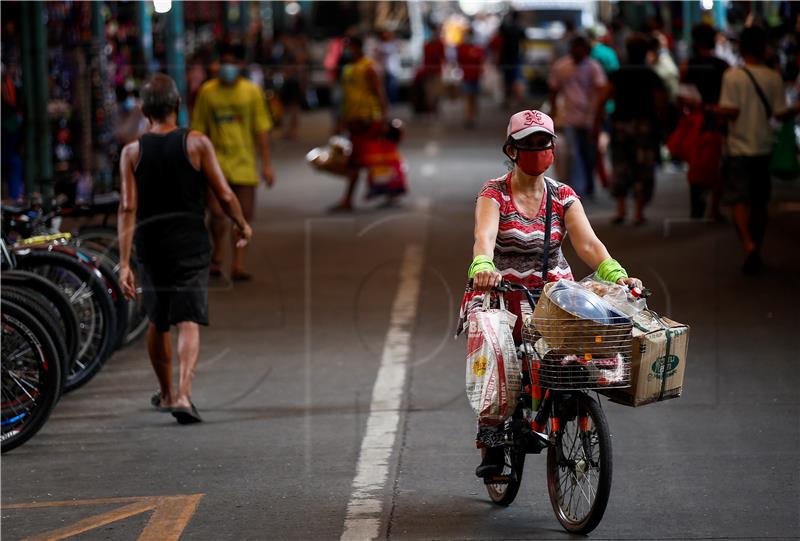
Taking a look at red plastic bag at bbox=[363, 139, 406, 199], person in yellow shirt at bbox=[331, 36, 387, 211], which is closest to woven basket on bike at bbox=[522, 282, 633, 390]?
person in yellow shirt at bbox=[331, 36, 387, 211]

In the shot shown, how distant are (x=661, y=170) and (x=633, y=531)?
15168mm

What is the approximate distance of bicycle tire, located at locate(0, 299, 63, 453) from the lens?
7816 millimetres

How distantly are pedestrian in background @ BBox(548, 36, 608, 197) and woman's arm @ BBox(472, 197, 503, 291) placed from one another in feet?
35.4

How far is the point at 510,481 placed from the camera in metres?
6.40

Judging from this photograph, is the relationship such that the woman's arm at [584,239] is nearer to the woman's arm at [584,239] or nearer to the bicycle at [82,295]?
the woman's arm at [584,239]

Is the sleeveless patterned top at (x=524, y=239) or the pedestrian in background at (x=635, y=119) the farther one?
the pedestrian in background at (x=635, y=119)

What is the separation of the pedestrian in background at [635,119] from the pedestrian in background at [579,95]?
1651 mm

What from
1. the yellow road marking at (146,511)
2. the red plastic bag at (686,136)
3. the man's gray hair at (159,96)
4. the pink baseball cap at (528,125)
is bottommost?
the yellow road marking at (146,511)

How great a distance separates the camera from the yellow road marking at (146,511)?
629 cm

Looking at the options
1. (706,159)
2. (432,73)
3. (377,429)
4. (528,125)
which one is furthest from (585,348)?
(432,73)

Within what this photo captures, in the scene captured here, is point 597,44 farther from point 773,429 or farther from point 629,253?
point 773,429

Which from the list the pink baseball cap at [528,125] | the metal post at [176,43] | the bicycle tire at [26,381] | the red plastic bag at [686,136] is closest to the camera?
the pink baseball cap at [528,125]

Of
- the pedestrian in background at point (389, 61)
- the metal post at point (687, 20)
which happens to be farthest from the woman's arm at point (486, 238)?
the pedestrian in background at point (389, 61)

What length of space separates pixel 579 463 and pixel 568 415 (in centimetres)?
21
